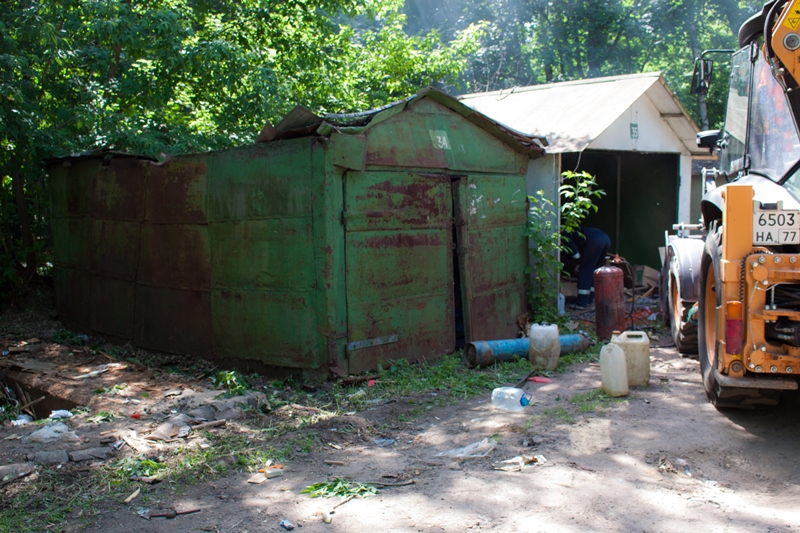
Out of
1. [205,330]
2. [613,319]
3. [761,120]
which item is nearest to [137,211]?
[205,330]

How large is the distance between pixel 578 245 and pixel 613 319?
2.82m

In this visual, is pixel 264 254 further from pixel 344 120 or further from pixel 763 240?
pixel 763 240

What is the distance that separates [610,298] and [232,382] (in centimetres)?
474

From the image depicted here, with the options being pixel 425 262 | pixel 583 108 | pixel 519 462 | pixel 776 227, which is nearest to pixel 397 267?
pixel 425 262

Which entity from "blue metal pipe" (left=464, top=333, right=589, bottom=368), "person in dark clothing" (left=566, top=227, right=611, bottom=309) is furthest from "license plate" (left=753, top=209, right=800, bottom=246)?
"person in dark clothing" (left=566, top=227, right=611, bottom=309)

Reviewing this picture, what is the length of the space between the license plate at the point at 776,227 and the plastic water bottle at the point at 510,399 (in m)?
2.31

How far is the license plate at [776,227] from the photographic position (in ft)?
14.4

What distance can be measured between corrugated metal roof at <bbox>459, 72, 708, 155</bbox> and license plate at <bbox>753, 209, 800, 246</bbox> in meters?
5.20

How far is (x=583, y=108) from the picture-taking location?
36.2 feet

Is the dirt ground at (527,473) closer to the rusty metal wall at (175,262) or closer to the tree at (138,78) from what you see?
the rusty metal wall at (175,262)

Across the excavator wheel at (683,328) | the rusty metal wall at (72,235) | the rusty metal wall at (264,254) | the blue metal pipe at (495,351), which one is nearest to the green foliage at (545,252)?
the blue metal pipe at (495,351)

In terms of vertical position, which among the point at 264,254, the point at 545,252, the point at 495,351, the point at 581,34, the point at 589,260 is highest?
the point at 581,34

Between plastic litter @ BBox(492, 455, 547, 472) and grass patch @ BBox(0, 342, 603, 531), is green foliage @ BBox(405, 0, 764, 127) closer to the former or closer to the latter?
grass patch @ BBox(0, 342, 603, 531)

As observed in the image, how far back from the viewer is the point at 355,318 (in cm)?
664
